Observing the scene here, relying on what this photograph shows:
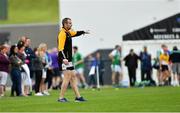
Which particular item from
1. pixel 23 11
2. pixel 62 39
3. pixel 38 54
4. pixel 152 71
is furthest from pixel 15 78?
pixel 23 11

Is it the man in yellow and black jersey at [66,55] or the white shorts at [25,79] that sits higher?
the man in yellow and black jersey at [66,55]

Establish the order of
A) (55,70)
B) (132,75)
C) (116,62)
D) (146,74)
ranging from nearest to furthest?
(55,70) → (132,75) → (146,74) → (116,62)

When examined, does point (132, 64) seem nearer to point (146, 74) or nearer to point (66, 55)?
point (146, 74)

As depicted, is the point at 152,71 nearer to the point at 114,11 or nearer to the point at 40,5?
the point at 114,11

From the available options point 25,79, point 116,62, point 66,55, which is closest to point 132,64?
point 116,62

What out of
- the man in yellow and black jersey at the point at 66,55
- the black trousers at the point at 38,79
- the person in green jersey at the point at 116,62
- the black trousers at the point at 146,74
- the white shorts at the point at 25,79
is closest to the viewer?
the man in yellow and black jersey at the point at 66,55

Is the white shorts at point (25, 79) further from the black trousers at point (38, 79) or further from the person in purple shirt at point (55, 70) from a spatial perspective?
the person in purple shirt at point (55, 70)

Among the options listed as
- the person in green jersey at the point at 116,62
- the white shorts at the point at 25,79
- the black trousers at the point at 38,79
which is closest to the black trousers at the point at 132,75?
the person in green jersey at the point at 116,62

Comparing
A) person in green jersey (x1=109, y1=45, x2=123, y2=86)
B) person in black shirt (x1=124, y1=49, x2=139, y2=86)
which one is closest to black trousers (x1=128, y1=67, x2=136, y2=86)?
person in black shirt (x1=124, y1=49, x2=139, y2=86)

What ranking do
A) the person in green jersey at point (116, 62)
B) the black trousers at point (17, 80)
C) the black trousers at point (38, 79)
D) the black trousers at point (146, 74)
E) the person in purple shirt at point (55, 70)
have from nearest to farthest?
1. the black trousers at point (17, 80)
2. the black trousers at point (38, 79)
3. the person in purple shirt at point (55, 70)
4. the black trousers at point (146, 74)
5. the person in green jersey at point (116, 62)

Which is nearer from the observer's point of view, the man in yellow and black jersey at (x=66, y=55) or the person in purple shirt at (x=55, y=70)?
the man in yellow and black jersey at (x=66, y=55)

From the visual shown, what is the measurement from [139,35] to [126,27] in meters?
4.68

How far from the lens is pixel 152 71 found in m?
37.1

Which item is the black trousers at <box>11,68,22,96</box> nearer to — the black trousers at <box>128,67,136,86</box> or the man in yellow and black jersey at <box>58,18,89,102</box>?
the man in yellow and black jersey at <box>58,18,89,102</box>
